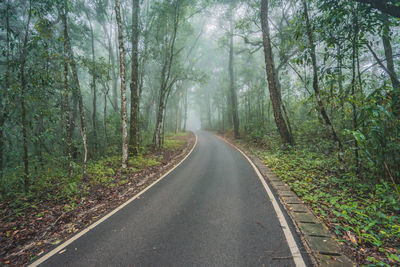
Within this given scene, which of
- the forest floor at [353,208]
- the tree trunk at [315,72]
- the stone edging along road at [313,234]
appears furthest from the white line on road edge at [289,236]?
the tree trunk at [315,72]

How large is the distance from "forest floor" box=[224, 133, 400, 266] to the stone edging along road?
0.15 metres

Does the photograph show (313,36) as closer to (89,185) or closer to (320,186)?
(320,186)

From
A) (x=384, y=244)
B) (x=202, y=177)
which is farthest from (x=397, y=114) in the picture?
(x=202, y=177)

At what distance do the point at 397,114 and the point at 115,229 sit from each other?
24.3 feet

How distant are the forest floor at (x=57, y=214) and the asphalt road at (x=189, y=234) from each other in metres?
0.59

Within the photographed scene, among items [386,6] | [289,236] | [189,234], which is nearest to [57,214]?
[189,234]

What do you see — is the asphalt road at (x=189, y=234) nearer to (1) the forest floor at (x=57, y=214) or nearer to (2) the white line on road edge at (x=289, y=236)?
(2) the white line on road edge at (x=289, y=236)

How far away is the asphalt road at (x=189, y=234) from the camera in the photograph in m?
2.65

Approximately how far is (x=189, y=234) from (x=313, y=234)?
2359mm

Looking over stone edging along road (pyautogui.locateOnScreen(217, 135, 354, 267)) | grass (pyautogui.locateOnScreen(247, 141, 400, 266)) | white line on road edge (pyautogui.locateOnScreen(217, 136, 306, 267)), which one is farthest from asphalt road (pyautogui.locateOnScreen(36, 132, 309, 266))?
grass (pyautogui.locateOnScreen(247, 141, 400, 266))

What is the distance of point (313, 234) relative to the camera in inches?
120

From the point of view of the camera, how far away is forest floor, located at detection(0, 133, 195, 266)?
10.5ft

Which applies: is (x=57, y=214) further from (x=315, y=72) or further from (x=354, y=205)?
(x=315, y=72)

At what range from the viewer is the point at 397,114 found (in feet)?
13.6
